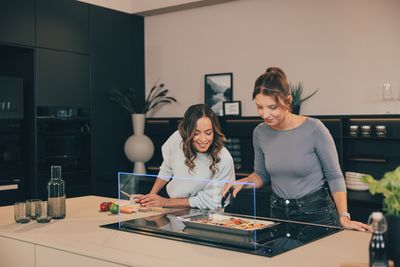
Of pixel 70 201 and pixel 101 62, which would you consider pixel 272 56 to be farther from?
pixel 70 201

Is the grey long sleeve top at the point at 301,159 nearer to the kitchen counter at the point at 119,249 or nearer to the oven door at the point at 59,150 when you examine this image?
the kitchen counter at the point at 119,249

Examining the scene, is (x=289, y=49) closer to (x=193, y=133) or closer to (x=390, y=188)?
(x=193, y=133)

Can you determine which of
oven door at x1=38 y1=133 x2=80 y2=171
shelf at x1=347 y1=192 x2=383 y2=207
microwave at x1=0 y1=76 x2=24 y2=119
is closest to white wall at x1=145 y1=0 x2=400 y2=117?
shelf at x1=347 y1=192 x2=383 y2=207

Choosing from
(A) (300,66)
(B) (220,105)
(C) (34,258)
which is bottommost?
(C) (34,258)

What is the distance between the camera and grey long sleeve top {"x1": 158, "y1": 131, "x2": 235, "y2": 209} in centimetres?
199

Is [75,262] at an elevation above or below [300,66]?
below

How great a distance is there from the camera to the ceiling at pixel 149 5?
217 inches

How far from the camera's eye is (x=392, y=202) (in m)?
1.36

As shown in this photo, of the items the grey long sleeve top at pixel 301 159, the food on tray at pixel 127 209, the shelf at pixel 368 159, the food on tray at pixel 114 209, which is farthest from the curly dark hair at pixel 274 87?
the shelf at pixel 368 159

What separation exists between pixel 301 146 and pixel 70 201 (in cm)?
157

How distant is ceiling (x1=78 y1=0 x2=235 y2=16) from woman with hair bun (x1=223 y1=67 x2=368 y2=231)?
325 centimetres

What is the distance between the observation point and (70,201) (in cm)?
315

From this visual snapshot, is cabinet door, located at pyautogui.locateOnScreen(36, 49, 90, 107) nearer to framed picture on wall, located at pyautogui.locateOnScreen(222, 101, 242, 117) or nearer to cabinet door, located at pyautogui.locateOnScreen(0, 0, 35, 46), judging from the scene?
cabinet door, located at pyautogui.locateOnScreen(0, 0, 35, 46)

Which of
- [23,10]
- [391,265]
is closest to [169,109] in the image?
[23,10]
